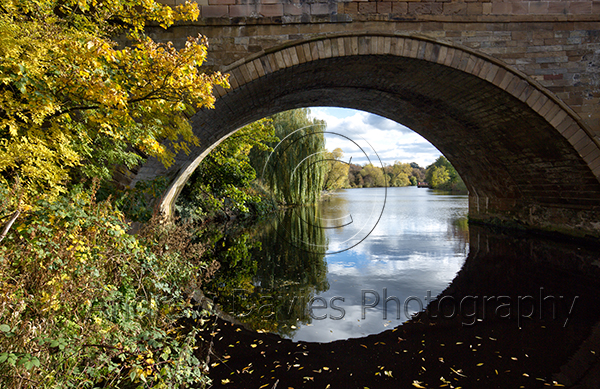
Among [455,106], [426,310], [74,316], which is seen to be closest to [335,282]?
[426,310]

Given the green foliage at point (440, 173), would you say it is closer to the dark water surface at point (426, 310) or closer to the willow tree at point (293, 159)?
the willow tree at point (293, 159)

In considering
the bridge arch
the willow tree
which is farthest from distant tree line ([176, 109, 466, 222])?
the bridge arch

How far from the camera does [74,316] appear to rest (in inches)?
107

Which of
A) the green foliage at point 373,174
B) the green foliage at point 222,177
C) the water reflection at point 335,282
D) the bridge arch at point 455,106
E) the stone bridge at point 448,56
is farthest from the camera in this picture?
the green foliage at point 373,174

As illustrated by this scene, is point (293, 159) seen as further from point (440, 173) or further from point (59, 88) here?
point (440, 173)

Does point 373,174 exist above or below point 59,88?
below

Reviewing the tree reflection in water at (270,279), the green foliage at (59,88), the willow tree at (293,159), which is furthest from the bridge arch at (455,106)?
the willow tree at (293,159)

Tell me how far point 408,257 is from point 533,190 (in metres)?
4.59

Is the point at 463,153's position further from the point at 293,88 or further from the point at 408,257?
the point at 293,88

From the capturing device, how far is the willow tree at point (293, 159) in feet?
55.9

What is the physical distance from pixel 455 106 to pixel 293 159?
358 inches

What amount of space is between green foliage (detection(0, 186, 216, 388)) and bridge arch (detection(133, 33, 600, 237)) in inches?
151

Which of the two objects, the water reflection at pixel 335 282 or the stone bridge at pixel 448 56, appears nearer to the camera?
the water reflection at pixel 335 282

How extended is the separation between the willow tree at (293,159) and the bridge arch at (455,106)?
17.1 feet
